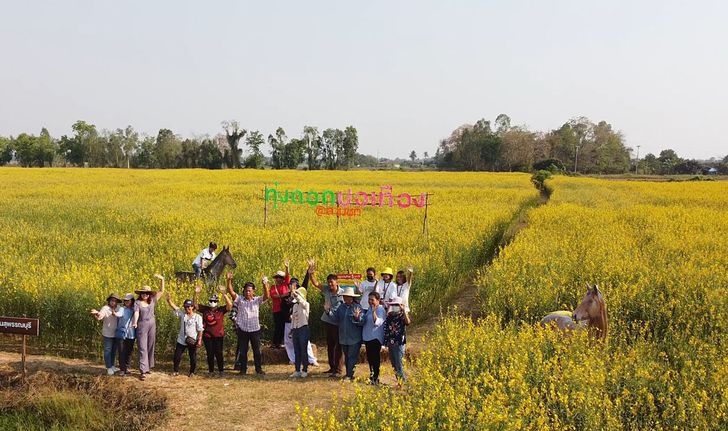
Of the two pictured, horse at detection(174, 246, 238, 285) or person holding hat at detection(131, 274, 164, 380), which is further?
horse at detection(174, 246, 238, 285)

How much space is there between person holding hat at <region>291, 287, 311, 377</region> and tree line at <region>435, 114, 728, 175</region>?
86913 millimetres

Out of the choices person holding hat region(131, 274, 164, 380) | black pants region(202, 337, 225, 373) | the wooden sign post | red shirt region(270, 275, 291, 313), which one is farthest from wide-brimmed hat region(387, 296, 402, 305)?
the wooden sign post

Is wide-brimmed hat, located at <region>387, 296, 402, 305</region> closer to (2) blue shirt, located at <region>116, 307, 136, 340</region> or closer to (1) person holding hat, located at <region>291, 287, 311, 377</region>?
(1) person holding hat, located at <region>291, 287, 311, 377</region>

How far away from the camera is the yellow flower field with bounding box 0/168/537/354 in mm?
10000

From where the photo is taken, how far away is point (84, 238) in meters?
16.1

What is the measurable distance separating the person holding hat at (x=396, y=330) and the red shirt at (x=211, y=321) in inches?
109

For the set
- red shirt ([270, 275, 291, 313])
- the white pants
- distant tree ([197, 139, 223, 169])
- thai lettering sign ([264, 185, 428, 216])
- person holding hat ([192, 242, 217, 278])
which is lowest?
the white pants

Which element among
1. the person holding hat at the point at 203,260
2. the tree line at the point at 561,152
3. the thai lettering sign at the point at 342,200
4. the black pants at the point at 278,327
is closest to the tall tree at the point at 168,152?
the tree line at the point at 561,152

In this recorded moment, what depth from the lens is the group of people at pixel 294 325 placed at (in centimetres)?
797

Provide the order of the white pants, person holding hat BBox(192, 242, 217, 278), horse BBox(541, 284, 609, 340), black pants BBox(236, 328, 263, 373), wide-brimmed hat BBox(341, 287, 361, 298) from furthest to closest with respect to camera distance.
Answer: person holding hat BBox(192, 242, 217, 278)
the white pants
black pants BBox(236, 328, 263, 373)
wide-brimmed hat BBox(341, 287, 361, 298)
horse BBox(541, 284, 609, 340)

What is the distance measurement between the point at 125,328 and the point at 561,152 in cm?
10489

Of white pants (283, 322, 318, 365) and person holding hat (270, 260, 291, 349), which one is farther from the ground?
person holding hat (270, 260, 291, 349)

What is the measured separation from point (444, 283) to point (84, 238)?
425 inches

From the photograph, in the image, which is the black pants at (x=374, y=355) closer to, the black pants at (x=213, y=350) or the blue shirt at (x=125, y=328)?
the black pants at (x=213, y=350)
